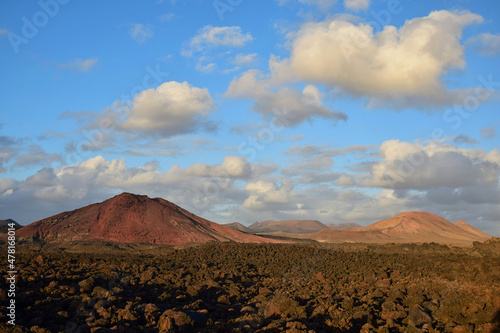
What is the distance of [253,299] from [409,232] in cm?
8728

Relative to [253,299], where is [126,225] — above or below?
above

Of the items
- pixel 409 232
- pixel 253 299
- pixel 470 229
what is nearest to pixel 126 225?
pixel 253 299

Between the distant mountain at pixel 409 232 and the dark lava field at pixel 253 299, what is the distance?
233 ft

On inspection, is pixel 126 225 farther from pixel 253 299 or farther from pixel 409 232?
pixel 409 232

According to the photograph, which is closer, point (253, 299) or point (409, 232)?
point (253, 299)

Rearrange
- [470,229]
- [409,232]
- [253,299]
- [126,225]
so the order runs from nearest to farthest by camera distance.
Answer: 1. [253,299]
2. [126,225]
3. [409,232]
4. [470,229]

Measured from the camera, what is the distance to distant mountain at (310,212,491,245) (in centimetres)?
8881

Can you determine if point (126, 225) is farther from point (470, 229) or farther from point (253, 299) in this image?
point (470, 229)

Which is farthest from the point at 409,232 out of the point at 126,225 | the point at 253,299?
the point at 253,299

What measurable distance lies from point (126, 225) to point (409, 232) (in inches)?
2623

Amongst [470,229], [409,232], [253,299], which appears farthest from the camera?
[470,229]

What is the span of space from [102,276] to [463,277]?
53.7 ft

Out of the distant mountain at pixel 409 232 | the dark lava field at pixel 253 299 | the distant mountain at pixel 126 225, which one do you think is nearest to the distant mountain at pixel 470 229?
the distant mountain at pixel 409 232

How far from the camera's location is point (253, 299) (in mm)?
14758
